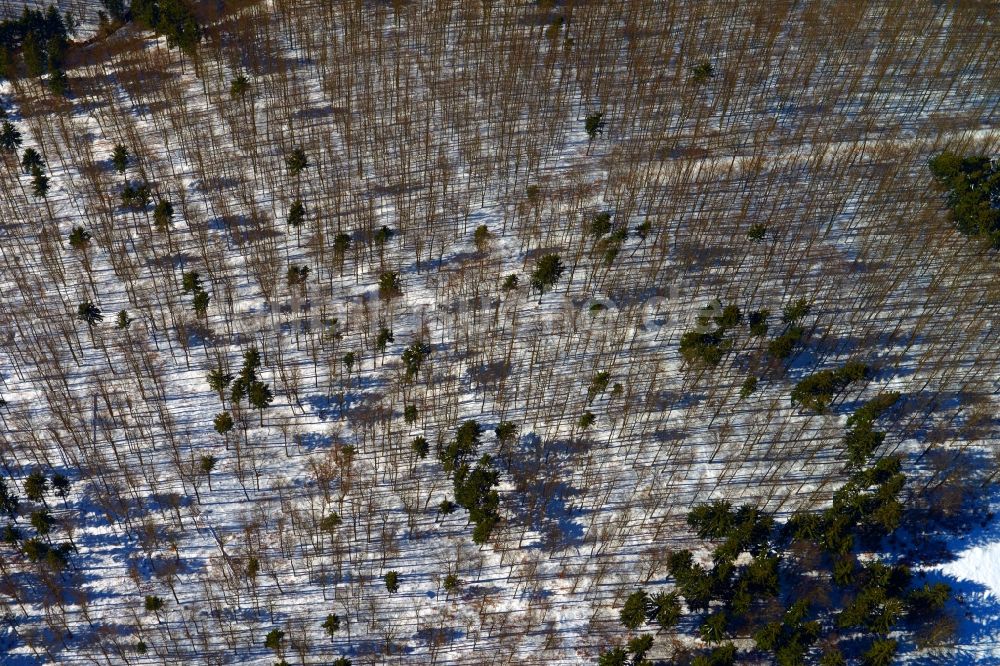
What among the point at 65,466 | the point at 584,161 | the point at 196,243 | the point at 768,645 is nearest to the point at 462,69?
the point at 584,161

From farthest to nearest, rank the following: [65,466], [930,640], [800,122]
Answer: [800,122]
[65,466]
[930,640]

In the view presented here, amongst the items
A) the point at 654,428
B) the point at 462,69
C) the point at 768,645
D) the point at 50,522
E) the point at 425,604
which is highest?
the point at 462,69

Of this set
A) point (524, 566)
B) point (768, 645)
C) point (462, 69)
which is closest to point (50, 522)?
→ point (524, 566)

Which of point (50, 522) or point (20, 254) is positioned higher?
point (20, 254)

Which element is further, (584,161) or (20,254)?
(584,161)

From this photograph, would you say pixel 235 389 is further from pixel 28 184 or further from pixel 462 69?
pixel 462 69

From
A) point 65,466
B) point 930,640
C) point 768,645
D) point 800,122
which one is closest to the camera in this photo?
point 768,645
